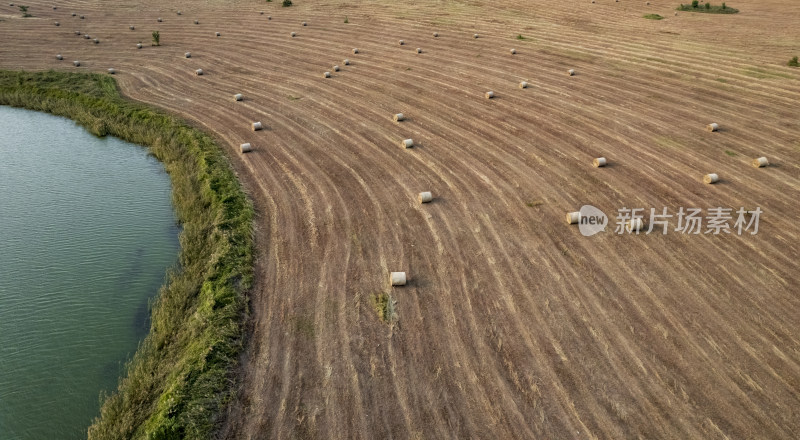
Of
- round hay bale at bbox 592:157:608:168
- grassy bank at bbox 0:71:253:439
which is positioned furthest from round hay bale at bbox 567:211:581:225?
grassy bank at bbox 0:71:253:439

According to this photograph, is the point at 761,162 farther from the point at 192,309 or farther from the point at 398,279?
the point at 192,309

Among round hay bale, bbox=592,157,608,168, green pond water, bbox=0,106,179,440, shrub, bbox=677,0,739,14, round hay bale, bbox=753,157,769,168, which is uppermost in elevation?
shrub, bbox=677,0,739,14

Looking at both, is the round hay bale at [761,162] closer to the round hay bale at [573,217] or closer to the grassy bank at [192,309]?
the round hay bale at [573,217]

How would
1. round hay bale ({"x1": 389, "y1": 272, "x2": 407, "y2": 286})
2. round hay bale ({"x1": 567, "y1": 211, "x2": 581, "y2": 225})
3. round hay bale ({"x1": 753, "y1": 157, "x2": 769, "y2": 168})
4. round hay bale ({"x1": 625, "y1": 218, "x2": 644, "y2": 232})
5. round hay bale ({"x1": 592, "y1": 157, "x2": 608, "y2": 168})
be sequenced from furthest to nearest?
round hay bale ({"x1": 592, "y1": 157, "x2": 608, "y2": 168}) → round hay bale ({"x1": 753, "y1": 157, "x2": 769, "y2": 168}) → round hay bale ({"x1": 567, "y1": 211, "x2": 581, "y2": 225}) → round hay bale ({"x1": 625, "y1": 218, "x2": 644, "y2": 232}) → round hay bale ({"x1": 389, "y1": 272, "x2": 407, "y2": 286})

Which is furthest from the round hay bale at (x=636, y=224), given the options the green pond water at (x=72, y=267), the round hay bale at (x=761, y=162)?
the green pond water at (x=72, y=267)

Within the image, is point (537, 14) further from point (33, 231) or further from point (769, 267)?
point (33, 231)

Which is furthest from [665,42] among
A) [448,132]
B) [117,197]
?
[117,197]

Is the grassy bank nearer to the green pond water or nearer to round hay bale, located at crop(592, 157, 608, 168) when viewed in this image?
the green pond water

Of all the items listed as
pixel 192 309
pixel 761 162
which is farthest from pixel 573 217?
pixel 192 309
